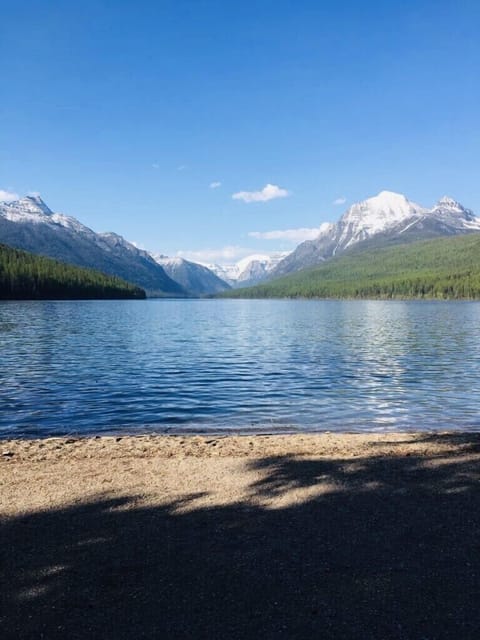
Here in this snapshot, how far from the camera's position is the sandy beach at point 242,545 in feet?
26.6

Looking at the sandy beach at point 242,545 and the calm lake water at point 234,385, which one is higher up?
the sandy beach at point 242,545

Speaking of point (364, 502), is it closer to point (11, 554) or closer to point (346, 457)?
point (346, 457)

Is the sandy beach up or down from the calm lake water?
up

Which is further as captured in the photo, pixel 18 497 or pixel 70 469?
pixel 70 469

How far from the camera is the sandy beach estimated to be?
8.10 meters

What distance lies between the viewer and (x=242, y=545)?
35.4ft

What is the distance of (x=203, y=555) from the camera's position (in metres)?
10.3

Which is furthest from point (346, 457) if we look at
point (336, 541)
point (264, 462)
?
point (336, 541)

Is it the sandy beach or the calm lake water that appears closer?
the sandy beach

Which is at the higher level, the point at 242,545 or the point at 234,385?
the point at 242,545

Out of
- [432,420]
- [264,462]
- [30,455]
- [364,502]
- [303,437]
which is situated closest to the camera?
[364,502]

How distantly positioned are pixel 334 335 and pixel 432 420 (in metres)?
52.5

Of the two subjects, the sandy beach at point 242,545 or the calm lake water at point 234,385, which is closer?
the sandy beach at point 242,545

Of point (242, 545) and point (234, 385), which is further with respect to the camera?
point (234, 385)
